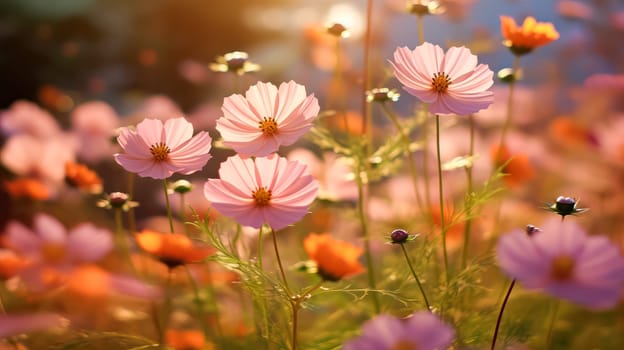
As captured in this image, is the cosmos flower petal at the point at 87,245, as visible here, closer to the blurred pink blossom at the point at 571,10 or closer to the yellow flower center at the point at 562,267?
the yellow flower center at the point at 562,267

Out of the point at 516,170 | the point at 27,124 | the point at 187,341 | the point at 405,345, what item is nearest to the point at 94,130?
the point at 27,124

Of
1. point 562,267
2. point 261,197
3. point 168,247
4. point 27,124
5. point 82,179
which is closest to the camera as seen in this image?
point 562,267

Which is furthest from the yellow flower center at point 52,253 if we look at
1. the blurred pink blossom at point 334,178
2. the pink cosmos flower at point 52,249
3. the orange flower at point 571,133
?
the orange flower at point 571,133

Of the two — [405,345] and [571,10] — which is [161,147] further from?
[571,10]

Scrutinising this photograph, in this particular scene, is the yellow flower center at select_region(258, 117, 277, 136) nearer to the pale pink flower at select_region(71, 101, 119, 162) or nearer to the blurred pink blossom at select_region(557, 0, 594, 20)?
the pale pink flower at select_region(71, 101, 119, 162)

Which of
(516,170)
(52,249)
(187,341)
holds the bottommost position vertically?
(187,341)

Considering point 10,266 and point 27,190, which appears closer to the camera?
point 10,266
